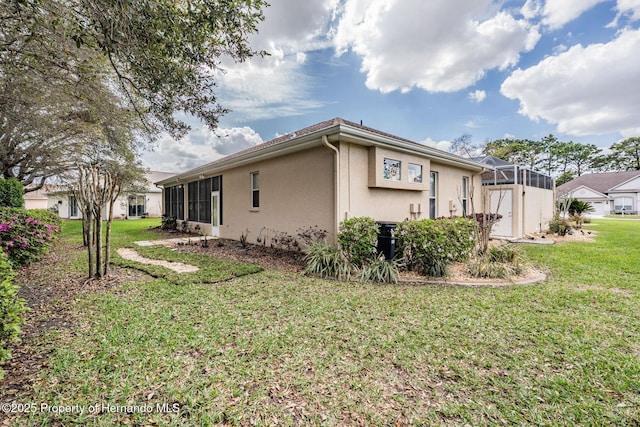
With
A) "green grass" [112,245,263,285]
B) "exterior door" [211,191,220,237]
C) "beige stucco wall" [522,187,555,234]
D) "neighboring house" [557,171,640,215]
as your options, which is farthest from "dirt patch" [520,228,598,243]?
"neighboring house" [557,171,640,215]

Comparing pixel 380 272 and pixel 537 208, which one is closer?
pixel 380 272

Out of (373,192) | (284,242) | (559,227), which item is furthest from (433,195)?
(559,227)

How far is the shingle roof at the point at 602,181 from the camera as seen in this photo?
3613 centimetres

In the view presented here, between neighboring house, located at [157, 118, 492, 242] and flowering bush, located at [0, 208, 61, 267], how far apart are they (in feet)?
18.6

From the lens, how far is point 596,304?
4.51m

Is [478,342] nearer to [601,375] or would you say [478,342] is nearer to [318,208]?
[601,375]

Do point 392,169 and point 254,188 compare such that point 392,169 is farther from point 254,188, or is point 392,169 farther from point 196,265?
point 196,265

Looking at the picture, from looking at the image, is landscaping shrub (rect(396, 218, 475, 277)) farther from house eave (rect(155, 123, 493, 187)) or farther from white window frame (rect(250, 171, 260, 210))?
white window frame (rect(250, 171, 260, 210))

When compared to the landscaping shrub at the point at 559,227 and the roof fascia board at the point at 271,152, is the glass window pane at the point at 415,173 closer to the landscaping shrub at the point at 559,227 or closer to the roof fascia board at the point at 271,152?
the roof fascia board at the point at 271,152

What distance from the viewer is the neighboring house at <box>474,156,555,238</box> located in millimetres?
12320

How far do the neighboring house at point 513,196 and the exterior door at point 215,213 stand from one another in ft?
39.5

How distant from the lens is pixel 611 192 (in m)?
35.4

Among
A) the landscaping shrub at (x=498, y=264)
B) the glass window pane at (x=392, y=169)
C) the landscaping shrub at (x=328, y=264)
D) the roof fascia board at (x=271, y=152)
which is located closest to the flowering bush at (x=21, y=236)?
the roof fascia board at (x=271, y=152)

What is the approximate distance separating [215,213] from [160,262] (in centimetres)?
568
